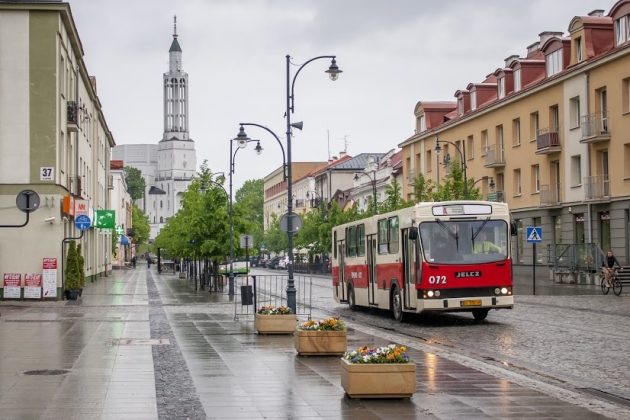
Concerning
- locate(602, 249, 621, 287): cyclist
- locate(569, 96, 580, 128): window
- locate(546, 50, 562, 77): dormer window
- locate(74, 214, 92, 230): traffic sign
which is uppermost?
locate(546, 50, 562, 77): dormer window

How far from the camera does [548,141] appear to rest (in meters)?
53.0

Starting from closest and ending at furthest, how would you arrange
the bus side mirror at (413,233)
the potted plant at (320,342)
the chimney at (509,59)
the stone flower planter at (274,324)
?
the potted plant at (320,342), the stone flower planter at (274,324), the bus side mirror at (413,233), the chimney at (509,59)

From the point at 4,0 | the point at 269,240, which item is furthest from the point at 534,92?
the point at 269,240

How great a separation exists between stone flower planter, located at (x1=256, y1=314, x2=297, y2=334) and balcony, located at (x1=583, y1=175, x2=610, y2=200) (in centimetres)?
2973

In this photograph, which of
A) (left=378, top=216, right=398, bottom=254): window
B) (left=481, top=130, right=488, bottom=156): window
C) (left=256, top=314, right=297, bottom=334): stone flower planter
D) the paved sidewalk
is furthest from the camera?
(left=481, top=130, right=488, bottom=156): window

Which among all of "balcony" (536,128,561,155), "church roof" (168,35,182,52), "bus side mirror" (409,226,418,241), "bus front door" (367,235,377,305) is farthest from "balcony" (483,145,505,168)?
"church roof" (168,35,182,52)

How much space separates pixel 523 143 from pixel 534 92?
11.7ft

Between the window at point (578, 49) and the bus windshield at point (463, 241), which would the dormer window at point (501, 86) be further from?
the bus windshield at point (463, 241)

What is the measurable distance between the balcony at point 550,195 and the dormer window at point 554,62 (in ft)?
20.4

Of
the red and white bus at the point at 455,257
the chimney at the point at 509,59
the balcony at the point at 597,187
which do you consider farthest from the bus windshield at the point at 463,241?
the chimney at the point at 509,59

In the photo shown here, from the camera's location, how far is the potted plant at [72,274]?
123ft

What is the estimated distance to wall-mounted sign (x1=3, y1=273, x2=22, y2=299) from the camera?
118ft

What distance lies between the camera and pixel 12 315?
95.5ft

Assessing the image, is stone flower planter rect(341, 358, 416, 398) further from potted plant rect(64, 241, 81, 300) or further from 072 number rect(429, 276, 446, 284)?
potted plant rect(64, 241, 81, 300)
